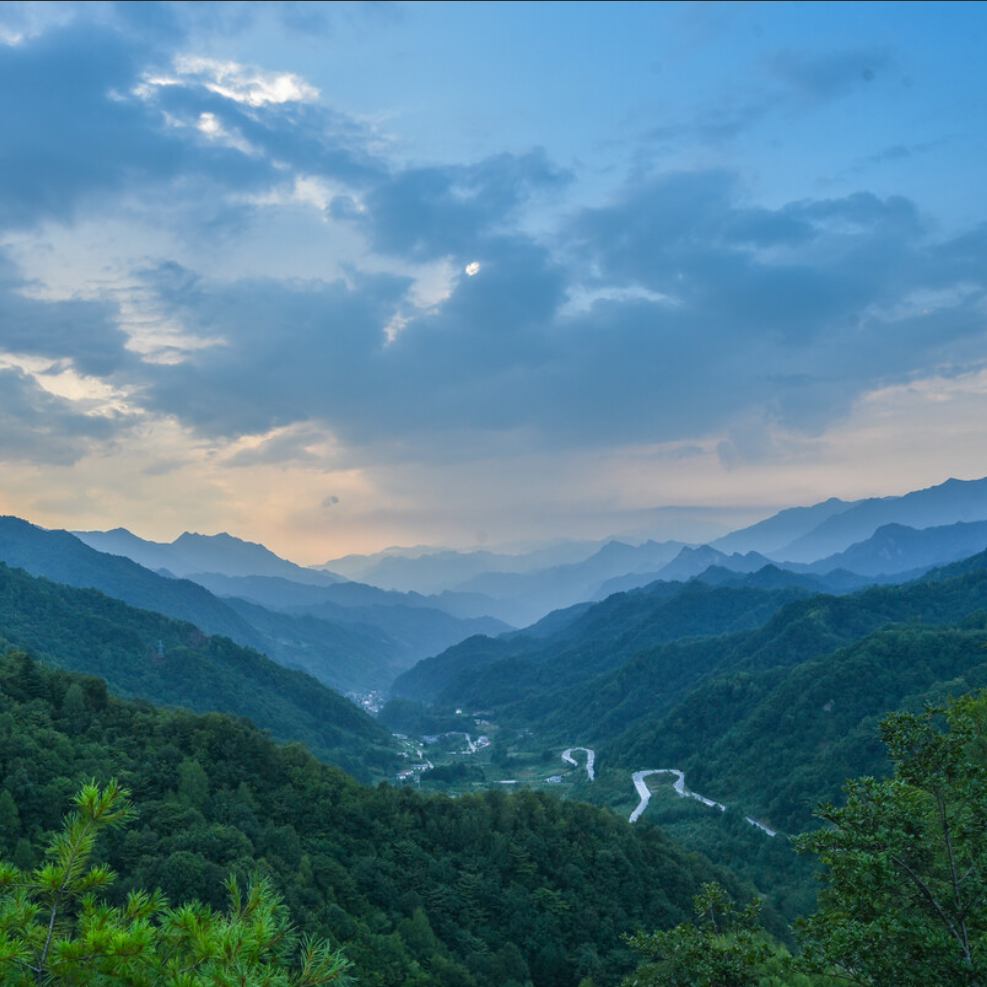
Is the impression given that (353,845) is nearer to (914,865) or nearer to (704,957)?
(704,957)

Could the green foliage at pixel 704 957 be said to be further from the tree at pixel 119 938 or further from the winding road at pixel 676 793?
the winding road at pixel 676 793

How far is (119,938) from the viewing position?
6754 mm

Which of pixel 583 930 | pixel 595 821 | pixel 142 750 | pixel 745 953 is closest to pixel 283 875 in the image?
pixel 142 750

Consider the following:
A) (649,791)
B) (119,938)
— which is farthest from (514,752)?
(119,938)

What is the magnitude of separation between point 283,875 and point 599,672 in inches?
6288

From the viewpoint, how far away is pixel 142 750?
142 feet

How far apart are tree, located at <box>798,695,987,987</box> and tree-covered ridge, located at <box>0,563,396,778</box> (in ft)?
327

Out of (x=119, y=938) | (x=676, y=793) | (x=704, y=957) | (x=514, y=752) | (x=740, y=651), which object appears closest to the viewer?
(x=119, y=938)

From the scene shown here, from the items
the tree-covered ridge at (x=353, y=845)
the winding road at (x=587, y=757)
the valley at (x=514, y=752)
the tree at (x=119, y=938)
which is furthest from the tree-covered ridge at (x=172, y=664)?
the tree at (x=119, y=938)

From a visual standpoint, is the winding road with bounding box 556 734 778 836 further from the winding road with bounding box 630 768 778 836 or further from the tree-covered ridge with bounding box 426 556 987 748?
the tree-covered ridge with bounding box 426 556 987 748

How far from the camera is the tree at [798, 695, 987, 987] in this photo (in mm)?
10773

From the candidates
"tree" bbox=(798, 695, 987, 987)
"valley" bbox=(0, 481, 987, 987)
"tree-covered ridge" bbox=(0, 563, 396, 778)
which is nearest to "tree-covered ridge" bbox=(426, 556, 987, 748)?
"valley" bbox=(0, 481, 987, 987)

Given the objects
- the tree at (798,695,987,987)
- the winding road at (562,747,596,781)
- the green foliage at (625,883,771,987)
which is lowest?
the winding road at (562,747,596,781)

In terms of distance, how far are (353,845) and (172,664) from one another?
84.4 meters
